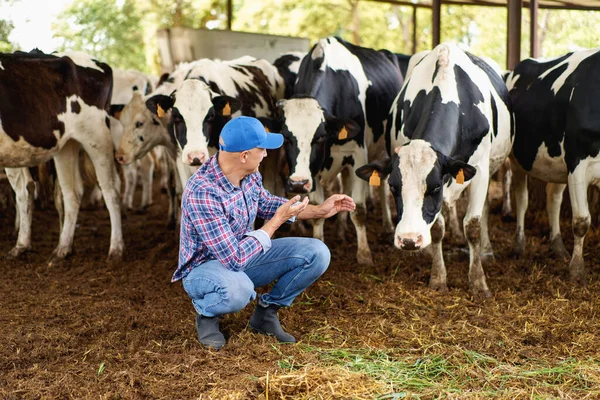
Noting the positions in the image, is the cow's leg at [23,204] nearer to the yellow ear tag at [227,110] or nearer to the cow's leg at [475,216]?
the yellow ear tag at [227,110]

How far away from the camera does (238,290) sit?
4.15 m

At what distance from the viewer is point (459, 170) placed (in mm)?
5113

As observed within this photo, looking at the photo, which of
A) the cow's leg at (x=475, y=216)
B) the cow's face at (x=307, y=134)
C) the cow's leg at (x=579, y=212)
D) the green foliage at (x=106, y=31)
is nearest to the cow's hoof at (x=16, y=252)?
the cow's face at (x=307, y=134)

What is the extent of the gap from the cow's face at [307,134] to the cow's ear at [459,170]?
1354 millimetres

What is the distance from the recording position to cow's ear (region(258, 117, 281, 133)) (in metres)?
6.34

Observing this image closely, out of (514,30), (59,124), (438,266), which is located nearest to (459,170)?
(438,266)

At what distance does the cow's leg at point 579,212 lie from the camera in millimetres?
5957

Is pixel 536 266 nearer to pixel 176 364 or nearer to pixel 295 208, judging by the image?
pixel 295 208

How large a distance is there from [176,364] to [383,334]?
55.5 inches

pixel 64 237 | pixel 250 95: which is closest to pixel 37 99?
pixel 64 237

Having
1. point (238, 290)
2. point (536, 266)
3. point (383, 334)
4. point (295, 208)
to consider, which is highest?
point (295, 208)

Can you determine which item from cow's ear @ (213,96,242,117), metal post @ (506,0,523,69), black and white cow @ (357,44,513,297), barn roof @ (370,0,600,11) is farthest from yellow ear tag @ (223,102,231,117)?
barn roof @ (370,0,600,11)

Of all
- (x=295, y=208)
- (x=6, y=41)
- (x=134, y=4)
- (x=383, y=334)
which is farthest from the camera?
(x=134, y=4)

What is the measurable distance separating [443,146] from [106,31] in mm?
21221
